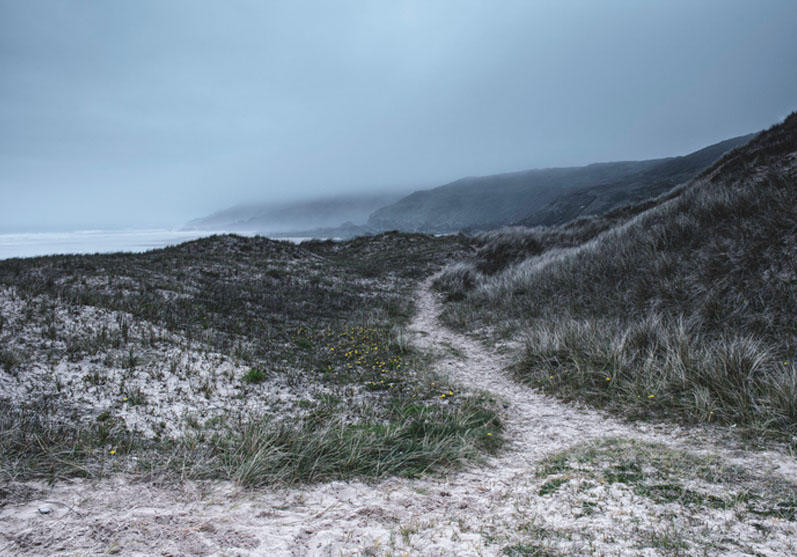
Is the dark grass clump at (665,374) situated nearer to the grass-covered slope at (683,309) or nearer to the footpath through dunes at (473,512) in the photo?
the grass-covered slope at (683,309)

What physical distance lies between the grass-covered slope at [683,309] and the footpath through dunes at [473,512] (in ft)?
5.15

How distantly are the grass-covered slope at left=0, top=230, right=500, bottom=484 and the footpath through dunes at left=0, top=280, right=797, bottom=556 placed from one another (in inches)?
15.5

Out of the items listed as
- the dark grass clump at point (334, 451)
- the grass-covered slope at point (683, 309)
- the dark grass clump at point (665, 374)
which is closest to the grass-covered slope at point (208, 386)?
the dark grass clump at point (334, 451)

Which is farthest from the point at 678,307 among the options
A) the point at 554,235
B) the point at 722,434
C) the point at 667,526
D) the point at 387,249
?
the point at 387,249

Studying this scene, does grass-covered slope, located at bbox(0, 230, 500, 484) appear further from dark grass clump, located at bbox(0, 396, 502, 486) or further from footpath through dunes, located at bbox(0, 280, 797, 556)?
footpath through dunes, located at bbox(0, 280, 797, 556)

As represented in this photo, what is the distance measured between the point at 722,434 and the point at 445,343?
6.94 metres

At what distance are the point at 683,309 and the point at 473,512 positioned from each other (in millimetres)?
8572

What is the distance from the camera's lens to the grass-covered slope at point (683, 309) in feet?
17.7

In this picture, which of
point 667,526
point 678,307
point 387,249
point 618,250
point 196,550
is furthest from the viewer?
point 387,249

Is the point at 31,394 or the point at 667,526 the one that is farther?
the point at 31,394

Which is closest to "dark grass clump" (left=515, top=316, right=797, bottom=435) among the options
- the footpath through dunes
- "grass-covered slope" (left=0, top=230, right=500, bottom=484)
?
the footpath through dunes

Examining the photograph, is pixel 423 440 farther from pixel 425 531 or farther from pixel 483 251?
pixel 483 251

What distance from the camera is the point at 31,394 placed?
17.8 feet

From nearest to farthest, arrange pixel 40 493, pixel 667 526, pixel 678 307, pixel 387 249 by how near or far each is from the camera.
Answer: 1. pixel 667 526
2. pixel 40 493
3. pixel 678 307
4. pixel 387 249
